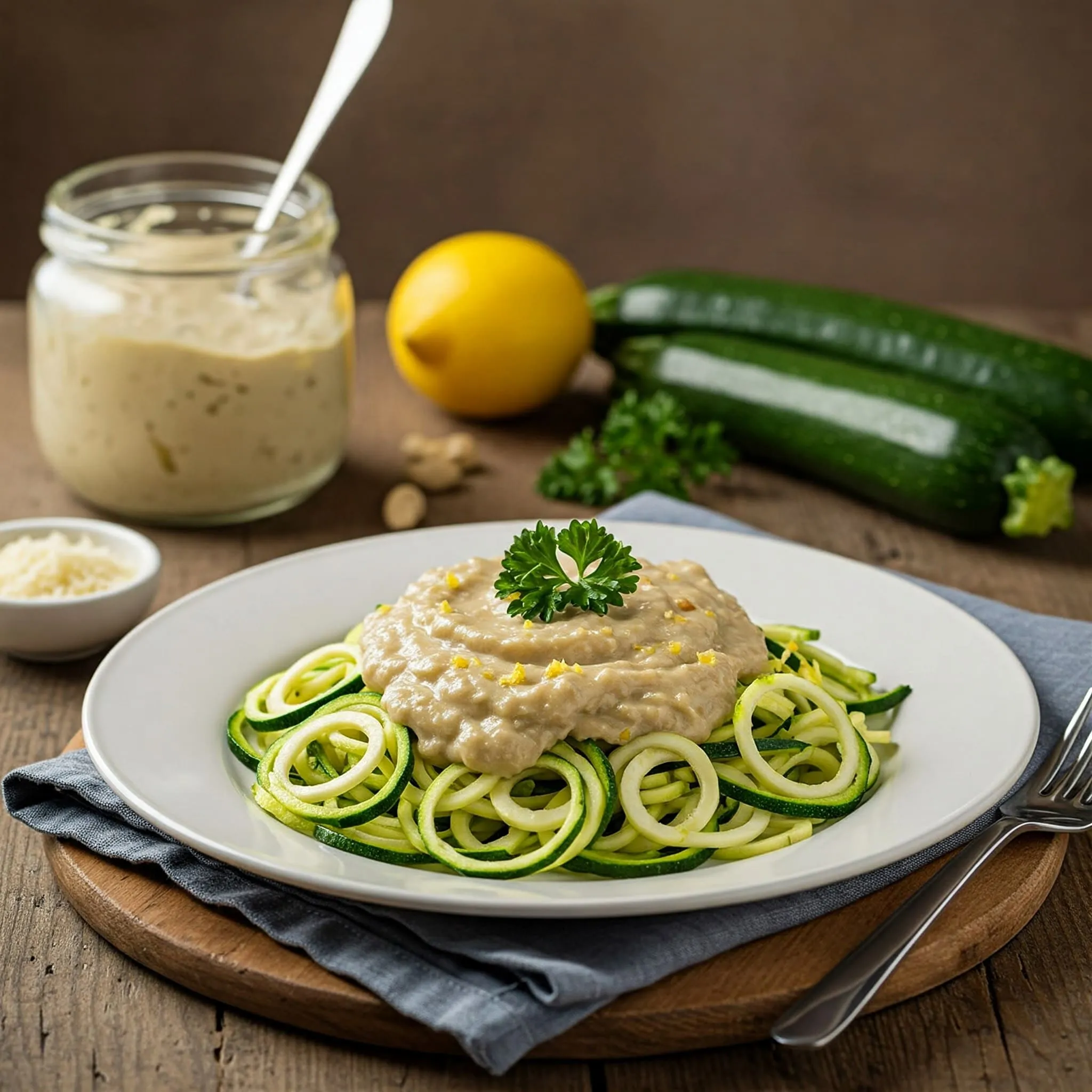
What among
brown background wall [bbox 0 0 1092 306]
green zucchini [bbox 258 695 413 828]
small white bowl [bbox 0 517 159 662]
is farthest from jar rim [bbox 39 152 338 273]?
brown background wall [bbox 0 0 1092 306]

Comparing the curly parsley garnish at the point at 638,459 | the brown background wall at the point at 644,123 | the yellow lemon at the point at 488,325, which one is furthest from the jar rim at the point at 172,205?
the brown background wall at the point at 644,123

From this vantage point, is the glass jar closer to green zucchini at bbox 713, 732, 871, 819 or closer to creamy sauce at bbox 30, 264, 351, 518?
creamy sauce at bbox 30, 264, 351, 518

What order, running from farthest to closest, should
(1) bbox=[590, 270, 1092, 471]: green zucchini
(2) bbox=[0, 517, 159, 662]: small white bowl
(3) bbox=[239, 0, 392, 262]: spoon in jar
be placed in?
1. (1) bbox=[590, 270, 1092, 471]: green zucchini
2. (3) bbox=[239, 0, 392, 262]: spoon in jar
3. (2) bbox=[0, 517, 159, 662]: small white bowl

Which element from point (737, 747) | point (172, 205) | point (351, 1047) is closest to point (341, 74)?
point (172, 205)

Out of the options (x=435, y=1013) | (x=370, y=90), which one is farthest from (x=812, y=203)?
(x=435, y=1013)

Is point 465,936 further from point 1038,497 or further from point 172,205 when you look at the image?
point 172,205

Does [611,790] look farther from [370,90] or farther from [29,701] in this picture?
[370,90]
